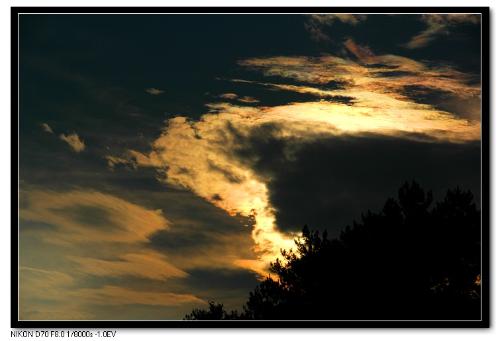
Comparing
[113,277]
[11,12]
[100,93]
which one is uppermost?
[11,12]

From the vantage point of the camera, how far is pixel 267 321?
7.15 metres

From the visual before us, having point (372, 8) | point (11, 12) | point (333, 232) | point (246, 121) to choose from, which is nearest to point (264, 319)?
point (333, 232)

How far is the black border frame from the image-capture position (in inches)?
280

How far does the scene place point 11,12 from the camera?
7.56 meters

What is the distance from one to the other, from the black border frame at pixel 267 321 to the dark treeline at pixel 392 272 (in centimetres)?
8

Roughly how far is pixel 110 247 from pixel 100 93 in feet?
5.85

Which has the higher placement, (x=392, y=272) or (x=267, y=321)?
(x=392, y=272)

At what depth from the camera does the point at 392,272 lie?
298 inches

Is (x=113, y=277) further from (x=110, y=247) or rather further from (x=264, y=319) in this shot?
(x=264, y=319)

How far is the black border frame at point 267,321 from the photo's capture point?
711 cm

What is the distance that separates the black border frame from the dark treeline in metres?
0.08

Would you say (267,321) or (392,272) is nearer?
(267,321)

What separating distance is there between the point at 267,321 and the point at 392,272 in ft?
5.40

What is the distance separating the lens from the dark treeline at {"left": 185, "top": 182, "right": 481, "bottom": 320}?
721cm
